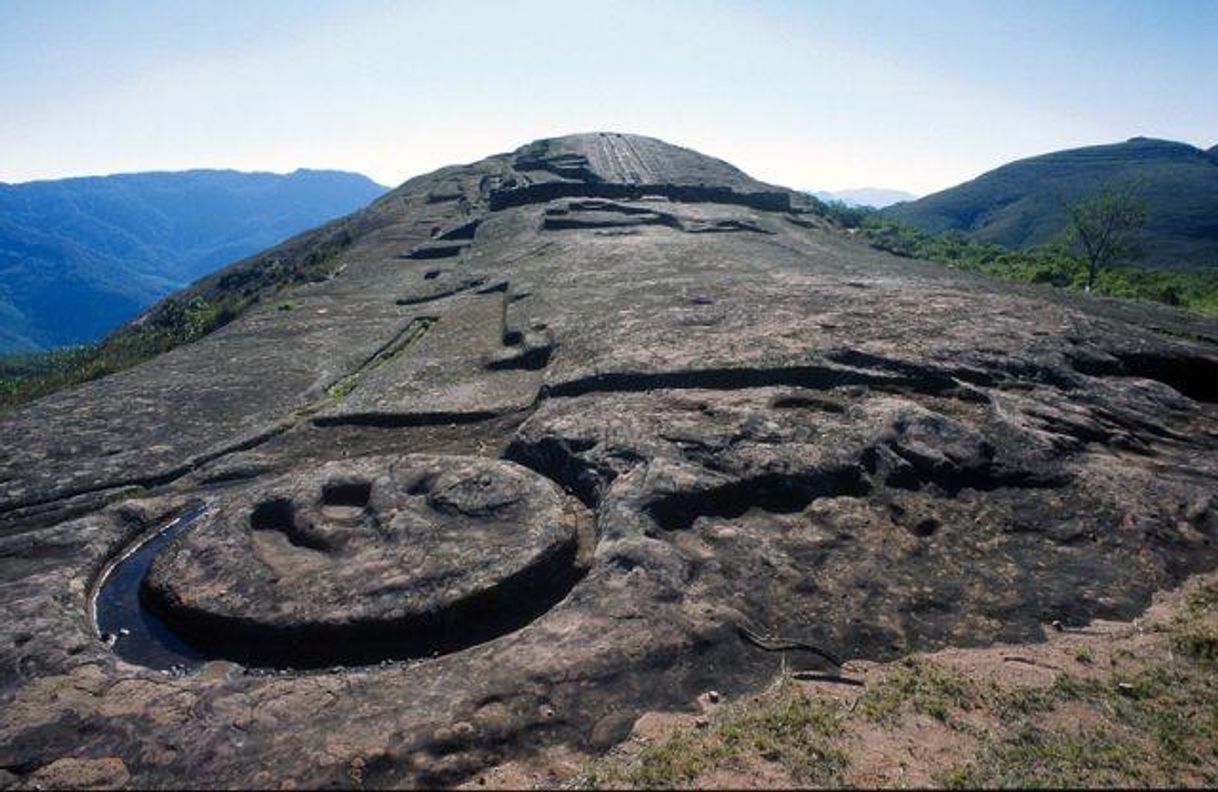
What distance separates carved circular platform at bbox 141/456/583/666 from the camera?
5.15 metres

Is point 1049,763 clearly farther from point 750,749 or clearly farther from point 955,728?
point 750,749

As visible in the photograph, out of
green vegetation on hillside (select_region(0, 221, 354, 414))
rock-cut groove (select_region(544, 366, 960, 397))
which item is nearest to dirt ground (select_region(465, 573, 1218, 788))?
rock-cut groove (select_region(544, 366, 960, 397))

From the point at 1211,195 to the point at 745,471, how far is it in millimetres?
130935

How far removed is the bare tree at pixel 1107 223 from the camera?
41062mm

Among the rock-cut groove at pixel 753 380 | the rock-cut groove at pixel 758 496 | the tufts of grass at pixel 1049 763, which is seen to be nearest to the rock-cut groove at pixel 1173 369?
the rock-cut groove at pixel 753 380

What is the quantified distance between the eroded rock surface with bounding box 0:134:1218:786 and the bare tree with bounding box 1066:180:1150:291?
3473cm

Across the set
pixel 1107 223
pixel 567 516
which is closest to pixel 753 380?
pixel 567 516

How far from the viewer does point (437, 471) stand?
6.98 metres

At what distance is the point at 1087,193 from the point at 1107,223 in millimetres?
86691

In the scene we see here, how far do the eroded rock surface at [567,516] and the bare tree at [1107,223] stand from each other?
34729 mm

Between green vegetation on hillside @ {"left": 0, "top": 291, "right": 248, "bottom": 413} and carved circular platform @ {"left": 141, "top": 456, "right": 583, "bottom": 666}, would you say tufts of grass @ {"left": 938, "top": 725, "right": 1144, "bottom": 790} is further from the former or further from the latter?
green vegetation on hillside @ {"left": 0, "top": 291, "right": 248, "bottom": 413}

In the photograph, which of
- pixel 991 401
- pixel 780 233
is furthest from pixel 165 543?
pixel 780 233

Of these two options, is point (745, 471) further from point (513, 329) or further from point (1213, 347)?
point (1213, 347)

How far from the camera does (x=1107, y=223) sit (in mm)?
42000
